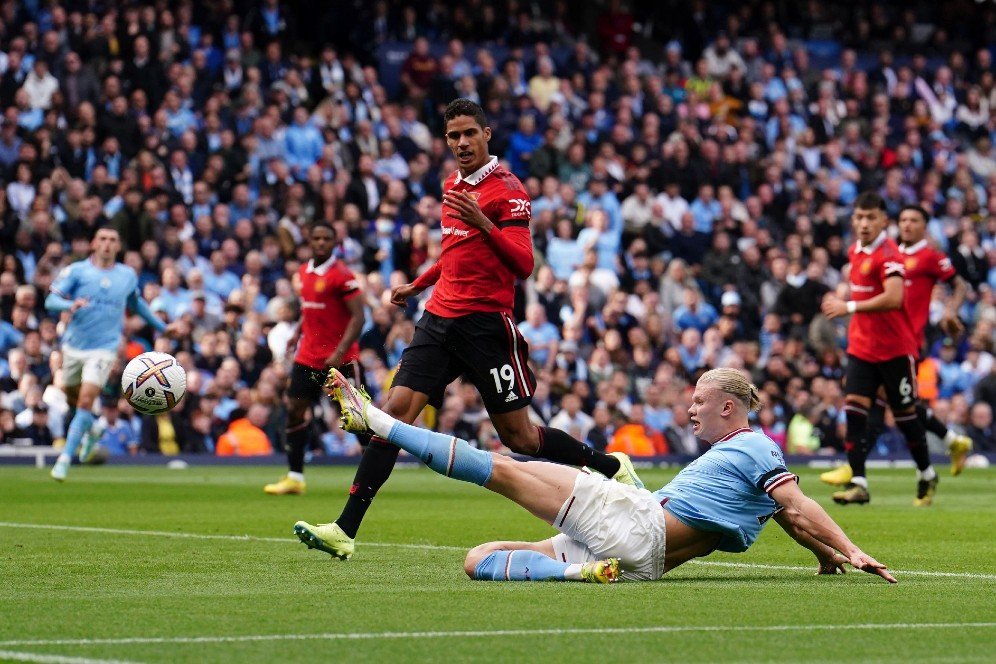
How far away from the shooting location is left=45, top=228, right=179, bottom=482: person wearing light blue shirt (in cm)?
1894

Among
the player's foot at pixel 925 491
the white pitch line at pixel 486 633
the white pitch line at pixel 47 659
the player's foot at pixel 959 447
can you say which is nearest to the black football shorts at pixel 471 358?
the white pitch line at pixel 486 633

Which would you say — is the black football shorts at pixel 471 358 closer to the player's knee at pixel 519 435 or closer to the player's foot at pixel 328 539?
the player's knee at pixel 519 435

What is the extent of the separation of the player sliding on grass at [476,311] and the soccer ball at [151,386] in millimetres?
3835

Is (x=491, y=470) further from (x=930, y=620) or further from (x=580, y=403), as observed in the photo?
(x=580, y=403)

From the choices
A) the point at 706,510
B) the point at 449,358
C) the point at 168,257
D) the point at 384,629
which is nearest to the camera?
the point at 384,629

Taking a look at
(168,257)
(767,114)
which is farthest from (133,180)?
(767,114)

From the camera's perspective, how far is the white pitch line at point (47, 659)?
5958 millimetres

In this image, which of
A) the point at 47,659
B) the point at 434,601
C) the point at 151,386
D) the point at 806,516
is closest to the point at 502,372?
the point at 806,516

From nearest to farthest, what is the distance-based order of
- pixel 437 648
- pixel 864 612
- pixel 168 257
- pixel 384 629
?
1. pixel 437 648
2. pixel 384 629
3. pixel 864 612
4. pixel 168 257

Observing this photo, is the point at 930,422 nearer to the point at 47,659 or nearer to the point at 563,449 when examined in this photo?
the point at 563,449

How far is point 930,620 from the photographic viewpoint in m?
7.29

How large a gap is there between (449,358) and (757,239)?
65.0 ft

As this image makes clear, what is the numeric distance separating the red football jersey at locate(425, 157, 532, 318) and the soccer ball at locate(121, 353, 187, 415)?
3.84m

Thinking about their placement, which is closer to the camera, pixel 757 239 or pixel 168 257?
pixel 168 257
